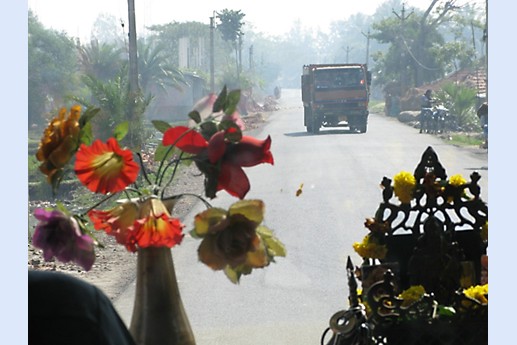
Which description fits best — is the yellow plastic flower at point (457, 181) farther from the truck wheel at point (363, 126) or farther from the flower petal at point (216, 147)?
the truck wheel at point (363, 126)

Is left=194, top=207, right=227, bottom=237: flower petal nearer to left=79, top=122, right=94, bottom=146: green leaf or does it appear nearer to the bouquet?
the bouquet

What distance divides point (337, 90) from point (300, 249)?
49.3 ft

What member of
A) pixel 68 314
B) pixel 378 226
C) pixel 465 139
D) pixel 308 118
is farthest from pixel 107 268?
pixel 308 118

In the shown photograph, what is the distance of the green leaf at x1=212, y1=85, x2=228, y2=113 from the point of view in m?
1.48

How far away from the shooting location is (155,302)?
140 cm

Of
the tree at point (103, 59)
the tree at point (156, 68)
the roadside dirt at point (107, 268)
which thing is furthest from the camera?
the tree at point (156, 68)

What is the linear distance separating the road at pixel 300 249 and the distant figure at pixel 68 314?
325mm

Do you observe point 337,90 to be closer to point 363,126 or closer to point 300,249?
point 363,126

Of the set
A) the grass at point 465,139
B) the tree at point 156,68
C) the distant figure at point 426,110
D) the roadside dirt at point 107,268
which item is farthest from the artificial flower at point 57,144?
the tree at point 156,68

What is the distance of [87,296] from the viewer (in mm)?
1151

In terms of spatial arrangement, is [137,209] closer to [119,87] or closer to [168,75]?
[119,87]

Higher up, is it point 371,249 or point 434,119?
point 434,119

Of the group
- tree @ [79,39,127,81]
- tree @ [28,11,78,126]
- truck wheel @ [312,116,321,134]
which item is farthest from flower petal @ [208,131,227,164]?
tree @ [28,11,78,126]

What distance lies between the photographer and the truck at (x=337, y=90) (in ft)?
74.4
